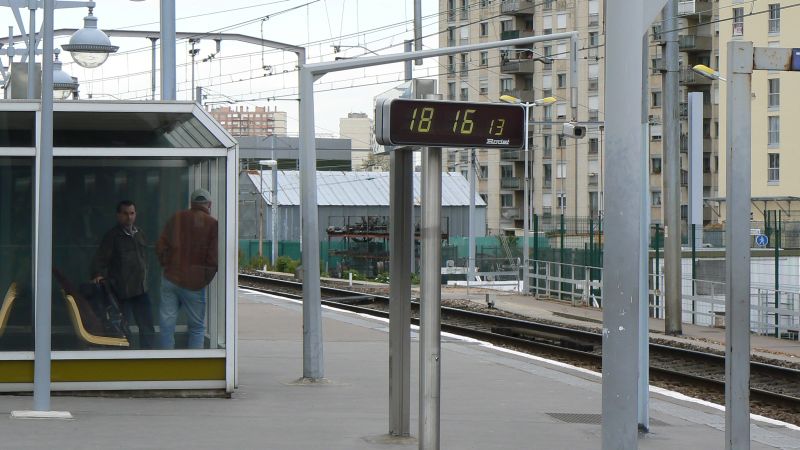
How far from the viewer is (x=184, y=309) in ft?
→ 41.5

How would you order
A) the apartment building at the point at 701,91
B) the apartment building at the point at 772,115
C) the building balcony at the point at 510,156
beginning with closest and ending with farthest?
the apartment building at the point at 772,115
the apartment building at the point at 701,91
the building balcony at the point at 510,156

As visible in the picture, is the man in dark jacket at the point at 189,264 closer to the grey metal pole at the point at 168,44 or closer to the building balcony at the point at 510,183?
the grey metal pole at the point at 168,44

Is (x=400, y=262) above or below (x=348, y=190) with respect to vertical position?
below

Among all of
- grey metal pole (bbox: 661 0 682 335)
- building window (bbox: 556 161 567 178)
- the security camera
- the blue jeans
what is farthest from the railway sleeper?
building window (bbox: 556 161 567 178)

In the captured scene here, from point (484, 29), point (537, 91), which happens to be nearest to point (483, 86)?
point (537, 91)

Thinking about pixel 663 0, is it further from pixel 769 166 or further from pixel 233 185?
pixel 769 166

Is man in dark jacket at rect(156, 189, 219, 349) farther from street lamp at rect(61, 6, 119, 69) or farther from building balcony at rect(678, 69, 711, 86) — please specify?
building balcony at rect(678, 69, 711, 86)

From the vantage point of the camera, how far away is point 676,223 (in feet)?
84.1

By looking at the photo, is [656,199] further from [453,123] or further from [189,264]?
[453,123]

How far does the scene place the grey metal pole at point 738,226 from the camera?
7.00 meters

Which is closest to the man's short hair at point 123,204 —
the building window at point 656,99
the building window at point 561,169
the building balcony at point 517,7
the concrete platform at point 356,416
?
the concrete platform at point 356,416

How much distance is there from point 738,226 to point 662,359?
13990mm

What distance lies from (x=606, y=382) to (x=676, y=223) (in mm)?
19754

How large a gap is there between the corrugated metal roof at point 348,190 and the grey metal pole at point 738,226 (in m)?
67.2
